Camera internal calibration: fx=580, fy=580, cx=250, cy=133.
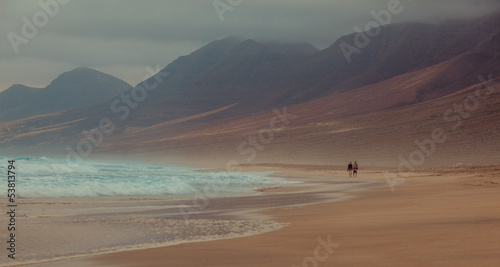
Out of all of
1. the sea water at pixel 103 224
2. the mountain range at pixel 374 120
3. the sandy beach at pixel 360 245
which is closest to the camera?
the sandy beach at pixel 360 245

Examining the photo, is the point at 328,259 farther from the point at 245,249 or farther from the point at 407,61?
the point at 407,61

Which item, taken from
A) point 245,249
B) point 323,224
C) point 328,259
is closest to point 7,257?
point 245,249

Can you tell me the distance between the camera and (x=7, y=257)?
9.54 m

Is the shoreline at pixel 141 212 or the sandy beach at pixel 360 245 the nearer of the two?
the sandy beach at pixel 360 245

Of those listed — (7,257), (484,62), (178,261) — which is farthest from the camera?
(484,62)

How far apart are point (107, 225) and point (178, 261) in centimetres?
572
